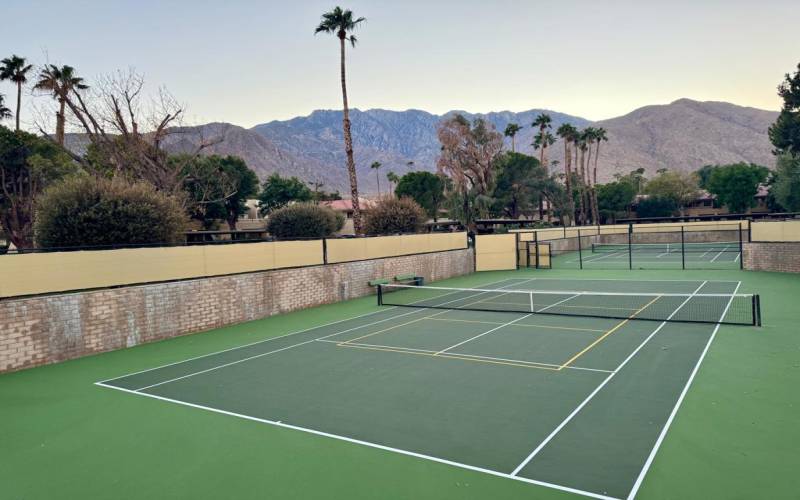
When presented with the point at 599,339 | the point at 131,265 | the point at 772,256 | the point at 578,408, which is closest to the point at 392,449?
the point at 578,408

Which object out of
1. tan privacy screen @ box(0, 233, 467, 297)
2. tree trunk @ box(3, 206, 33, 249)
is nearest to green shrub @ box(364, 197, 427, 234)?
tan privacy screen @ box(0, 233, 467, 297)

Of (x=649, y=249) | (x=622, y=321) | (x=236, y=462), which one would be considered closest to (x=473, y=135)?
(x=649, y=249)

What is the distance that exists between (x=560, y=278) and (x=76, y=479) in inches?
1048

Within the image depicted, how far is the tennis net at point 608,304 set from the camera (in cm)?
1711

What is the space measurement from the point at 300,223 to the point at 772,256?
2678 cm

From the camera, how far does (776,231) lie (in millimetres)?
29531

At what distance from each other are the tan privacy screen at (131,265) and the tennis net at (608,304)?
16.5 feet

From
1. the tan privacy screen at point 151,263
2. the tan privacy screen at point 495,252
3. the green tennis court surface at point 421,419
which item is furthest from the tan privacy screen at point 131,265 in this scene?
the tan privacy screen at point 495,252

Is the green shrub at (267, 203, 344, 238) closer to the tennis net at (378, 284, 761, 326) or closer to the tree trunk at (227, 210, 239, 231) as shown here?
the tennis net at (378, 284, 761, 326)

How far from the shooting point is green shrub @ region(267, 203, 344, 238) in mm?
34844

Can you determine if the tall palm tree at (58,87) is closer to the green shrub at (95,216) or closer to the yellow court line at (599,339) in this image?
the green shrub at (95,216)

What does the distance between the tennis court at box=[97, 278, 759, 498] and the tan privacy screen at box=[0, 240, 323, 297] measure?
3.95 metres

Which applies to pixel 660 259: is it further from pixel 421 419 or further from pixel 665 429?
pixel 421 419

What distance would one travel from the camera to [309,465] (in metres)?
7.36
